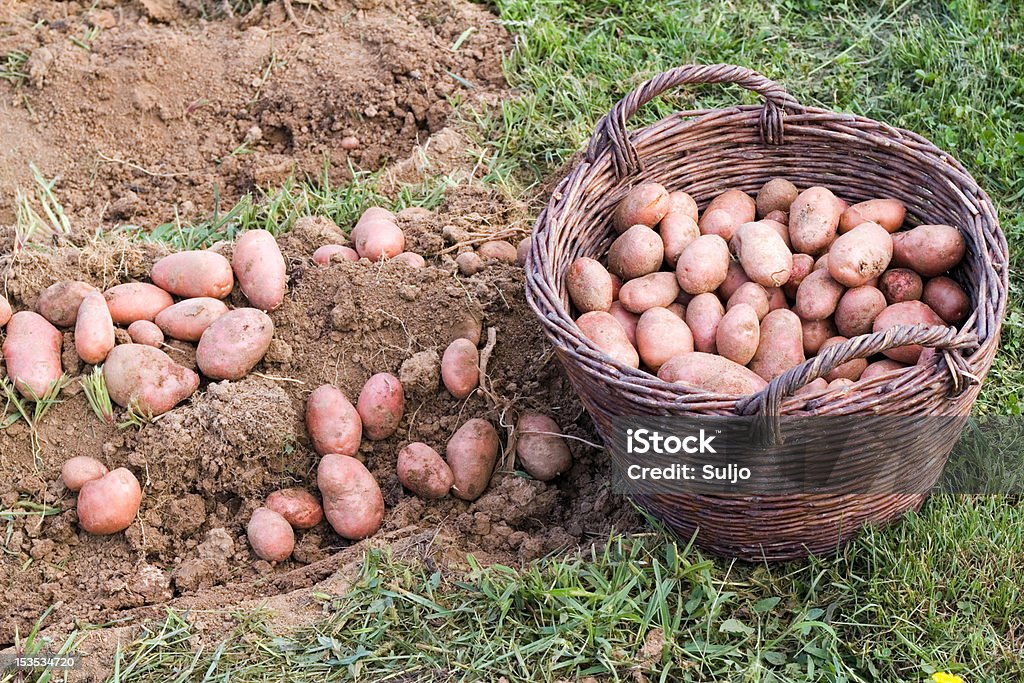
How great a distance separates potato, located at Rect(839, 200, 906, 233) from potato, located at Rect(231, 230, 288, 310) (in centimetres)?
148

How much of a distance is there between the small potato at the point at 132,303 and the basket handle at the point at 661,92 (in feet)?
3.99

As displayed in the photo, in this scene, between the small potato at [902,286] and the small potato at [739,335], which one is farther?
the small potato at [902,286]

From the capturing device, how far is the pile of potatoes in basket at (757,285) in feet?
7.10

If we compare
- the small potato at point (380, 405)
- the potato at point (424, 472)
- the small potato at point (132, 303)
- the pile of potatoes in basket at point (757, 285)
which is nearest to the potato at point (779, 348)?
the pile of potatoes in basket at point (757, 285)

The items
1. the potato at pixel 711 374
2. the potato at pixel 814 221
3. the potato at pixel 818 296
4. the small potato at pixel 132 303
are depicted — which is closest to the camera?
the potato at pixel 711 374

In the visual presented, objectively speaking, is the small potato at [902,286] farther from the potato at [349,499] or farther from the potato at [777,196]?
the potato at [349,499]

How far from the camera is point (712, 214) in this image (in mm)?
2514

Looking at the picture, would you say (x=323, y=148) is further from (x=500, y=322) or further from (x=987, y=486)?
(x=987, y=486)

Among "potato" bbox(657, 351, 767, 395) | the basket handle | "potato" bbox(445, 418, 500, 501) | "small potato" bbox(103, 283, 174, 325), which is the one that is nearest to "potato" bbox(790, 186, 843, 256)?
the basket handle

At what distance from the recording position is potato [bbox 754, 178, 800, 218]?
99.6 inches

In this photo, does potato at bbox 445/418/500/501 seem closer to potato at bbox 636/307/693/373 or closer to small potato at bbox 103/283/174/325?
potato at bbox 636/307/693/373

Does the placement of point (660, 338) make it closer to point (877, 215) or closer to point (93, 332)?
point (877, 215)

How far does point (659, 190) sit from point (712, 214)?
0.56 feet

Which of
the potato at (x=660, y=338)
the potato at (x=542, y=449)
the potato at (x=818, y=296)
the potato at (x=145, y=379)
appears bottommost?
the potato at (x=542, y=449)
